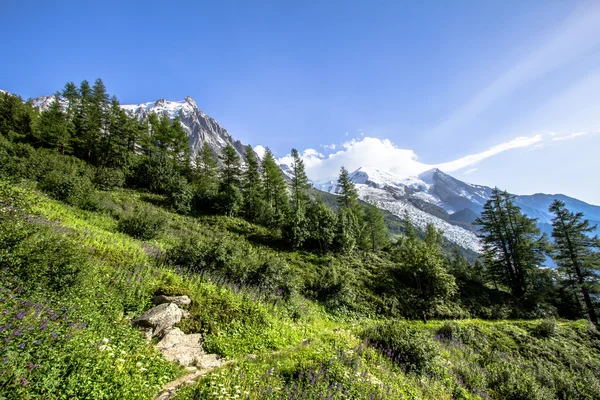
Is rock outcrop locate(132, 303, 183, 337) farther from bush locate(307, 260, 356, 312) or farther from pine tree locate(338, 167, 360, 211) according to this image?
pine tree locate(338, 167, 360, 211)

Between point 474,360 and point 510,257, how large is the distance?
104ft

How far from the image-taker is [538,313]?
26656 mm

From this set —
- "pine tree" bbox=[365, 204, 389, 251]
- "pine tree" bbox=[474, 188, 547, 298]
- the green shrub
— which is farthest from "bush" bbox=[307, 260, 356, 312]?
"pine tree" bbox=[474, 188, 547, 298]

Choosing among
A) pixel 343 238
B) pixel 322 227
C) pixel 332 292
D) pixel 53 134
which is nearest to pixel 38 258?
pixel 332 292

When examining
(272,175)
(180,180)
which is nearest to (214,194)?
(180,180)

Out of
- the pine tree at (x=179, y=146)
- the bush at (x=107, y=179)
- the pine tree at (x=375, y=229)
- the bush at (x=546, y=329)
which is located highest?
the pine tree at (x=179, y=146)

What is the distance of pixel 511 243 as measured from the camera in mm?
33656

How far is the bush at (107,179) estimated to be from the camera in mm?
28297

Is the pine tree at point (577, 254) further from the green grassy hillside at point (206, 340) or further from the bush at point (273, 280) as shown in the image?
the bush at point (273, 280)

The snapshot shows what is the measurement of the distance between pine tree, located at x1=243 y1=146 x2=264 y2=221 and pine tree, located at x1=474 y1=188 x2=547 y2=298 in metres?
33.6

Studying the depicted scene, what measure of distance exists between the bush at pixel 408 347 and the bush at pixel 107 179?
33.5m

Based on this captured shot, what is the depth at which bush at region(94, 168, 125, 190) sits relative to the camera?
1114 inches

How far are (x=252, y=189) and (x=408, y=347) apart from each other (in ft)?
103

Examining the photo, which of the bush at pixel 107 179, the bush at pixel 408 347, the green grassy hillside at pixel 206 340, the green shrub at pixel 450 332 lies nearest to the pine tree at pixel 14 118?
the bush at pixel 107 179
